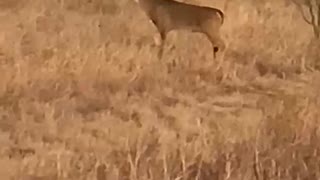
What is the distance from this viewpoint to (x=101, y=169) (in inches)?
60.6

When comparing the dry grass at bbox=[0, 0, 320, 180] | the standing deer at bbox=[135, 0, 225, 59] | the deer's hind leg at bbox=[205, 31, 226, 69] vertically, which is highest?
the standing deer at bbox=[135, 0, 225, 59]

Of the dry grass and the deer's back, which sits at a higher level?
the deer's back

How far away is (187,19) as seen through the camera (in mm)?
1883

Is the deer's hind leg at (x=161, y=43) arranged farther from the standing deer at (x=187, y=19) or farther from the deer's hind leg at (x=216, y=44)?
the deer's hind leg at (x=216, y=44)

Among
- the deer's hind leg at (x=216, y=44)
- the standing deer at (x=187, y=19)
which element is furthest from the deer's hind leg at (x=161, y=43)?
the deer's hind leg at (x=216, y=44)

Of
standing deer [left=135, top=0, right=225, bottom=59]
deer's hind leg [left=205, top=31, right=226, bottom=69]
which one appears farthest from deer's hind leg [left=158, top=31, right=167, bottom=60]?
deer's hind leg [left=205, top=31, right=226, bottom=69]

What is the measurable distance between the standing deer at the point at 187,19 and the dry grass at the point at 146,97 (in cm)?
3

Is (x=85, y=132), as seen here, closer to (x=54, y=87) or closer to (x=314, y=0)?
(x=54, y=87)

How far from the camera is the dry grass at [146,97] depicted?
61.6 inches

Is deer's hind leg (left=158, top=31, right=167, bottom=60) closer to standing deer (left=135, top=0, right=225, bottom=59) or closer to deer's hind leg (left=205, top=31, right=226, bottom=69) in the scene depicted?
standing deer (left=135, top=0, right=225, bottom=59)

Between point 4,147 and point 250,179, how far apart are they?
0.49 metres

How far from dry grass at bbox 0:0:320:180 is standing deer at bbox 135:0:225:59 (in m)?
0.03

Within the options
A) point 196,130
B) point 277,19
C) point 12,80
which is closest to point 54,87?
point 12,80

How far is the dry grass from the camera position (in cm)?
156
